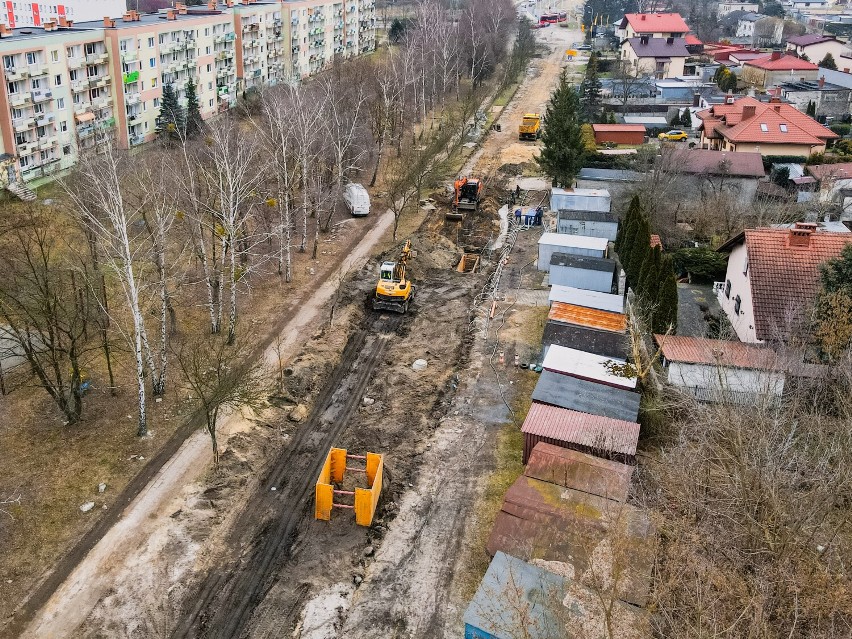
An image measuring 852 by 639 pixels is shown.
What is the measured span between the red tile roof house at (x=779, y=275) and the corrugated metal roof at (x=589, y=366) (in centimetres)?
621

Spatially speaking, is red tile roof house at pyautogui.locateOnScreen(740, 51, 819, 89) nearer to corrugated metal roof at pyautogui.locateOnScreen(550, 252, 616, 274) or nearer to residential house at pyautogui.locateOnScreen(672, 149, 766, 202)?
residential house at pyautogui.locateOnScreen(672, 149, 766, 202)

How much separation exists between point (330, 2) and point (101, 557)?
86833 mm

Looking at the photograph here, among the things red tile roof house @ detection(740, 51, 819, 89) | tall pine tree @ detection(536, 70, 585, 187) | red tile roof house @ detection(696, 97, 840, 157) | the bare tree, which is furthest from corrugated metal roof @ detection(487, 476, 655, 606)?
red tile roof house @ detection(740, 51, 819, 89)

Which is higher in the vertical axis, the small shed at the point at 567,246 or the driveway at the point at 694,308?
the small shed at the point at 567,246

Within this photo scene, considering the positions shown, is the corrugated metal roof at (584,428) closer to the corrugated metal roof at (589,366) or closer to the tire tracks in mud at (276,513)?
the corrugated metal roof at (589,366)

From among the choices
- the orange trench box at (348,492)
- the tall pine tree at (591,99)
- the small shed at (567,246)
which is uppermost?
the tall pine tree at (591,99)

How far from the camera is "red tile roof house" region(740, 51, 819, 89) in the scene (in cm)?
8631

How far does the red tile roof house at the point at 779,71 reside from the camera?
86312mm

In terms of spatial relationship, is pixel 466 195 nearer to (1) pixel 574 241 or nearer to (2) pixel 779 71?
(1) pixel 574 241

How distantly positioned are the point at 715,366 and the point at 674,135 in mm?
48409

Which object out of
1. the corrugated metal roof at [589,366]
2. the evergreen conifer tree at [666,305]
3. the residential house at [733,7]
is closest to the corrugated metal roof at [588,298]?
the evergreen conifer tree at [666,305]

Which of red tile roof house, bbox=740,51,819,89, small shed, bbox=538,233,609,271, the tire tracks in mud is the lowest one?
the tire tracks in mud

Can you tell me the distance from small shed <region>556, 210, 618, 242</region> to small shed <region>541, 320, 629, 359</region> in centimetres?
1404

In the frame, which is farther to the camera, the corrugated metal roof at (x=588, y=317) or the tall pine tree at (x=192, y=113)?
the tall pine tree at (x=192, y=113)
